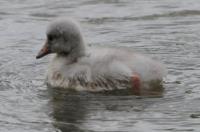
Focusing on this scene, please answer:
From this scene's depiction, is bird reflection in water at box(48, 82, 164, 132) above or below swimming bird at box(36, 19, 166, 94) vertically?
below

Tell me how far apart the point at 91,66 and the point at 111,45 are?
65.8 inches

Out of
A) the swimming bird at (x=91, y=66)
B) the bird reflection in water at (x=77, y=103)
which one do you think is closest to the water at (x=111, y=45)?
the bird reflection in water at (x=77, y=103)

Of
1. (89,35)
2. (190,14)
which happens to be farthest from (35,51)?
(190,14)

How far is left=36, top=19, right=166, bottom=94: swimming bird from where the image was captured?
7.91 m

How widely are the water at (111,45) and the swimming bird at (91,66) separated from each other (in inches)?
6.1

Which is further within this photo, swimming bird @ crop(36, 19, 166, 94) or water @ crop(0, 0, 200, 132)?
swimming bird @ crop(36, 19, 166, 94)

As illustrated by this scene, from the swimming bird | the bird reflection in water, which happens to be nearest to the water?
the bird reflection in water

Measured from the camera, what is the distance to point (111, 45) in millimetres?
9609

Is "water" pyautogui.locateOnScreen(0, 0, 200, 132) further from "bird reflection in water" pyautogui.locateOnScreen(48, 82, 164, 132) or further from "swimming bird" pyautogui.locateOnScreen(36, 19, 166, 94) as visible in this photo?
"swimming bird" pyautogui.locateOnScreen(36, 19, 166, 94)

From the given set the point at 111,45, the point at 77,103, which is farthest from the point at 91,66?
the point at 111,45

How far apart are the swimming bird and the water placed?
6.1 inches

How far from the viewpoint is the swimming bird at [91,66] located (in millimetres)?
7906

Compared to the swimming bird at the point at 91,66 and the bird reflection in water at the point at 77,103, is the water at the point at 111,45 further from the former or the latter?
the swimming bird at the point at 91,66

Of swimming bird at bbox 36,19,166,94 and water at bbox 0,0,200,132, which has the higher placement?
swimming bird at bbox 36,19,166,94
